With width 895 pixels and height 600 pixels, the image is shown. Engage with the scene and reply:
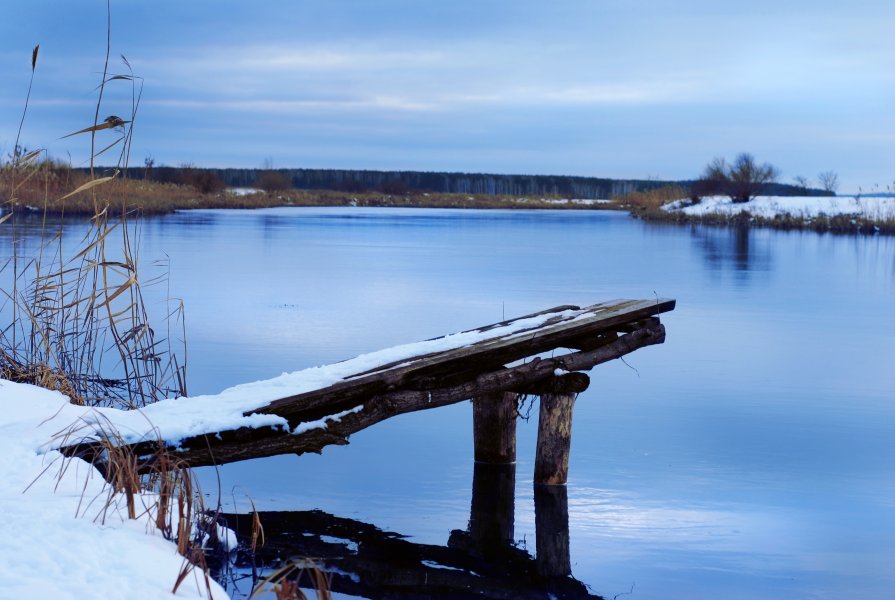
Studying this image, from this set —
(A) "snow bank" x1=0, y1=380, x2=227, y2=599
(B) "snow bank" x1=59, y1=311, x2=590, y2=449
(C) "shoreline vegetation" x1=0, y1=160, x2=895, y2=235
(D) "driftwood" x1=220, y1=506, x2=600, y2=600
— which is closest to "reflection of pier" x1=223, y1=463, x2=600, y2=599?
(D) "driftwood" x1=220, y1=506, x2=600, y2=600

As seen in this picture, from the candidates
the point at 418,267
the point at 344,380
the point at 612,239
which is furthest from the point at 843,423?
the point at 612,239

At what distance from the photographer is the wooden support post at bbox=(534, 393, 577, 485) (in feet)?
17.3

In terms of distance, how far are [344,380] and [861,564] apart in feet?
8.13

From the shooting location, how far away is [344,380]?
4680 millimetres

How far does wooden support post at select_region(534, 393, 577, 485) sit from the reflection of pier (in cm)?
25

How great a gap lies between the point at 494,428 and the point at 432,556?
1414 mm

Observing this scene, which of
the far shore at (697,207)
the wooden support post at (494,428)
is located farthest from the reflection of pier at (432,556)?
the far shore at (697,207)

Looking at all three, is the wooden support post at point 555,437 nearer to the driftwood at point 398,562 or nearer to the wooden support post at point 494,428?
the wooden support post at point 494,428

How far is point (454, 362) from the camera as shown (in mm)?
4852

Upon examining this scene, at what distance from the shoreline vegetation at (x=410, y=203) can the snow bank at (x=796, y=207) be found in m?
0.04

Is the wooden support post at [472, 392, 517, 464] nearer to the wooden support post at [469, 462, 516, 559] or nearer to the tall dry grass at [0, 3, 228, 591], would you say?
the wooden support post at [469, 462, 516, 559]

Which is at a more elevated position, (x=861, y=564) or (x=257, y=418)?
(x=257, y=418)

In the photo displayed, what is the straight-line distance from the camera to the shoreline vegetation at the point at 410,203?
2959cm

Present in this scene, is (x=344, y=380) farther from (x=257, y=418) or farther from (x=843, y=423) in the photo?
(x=843, y=423)
